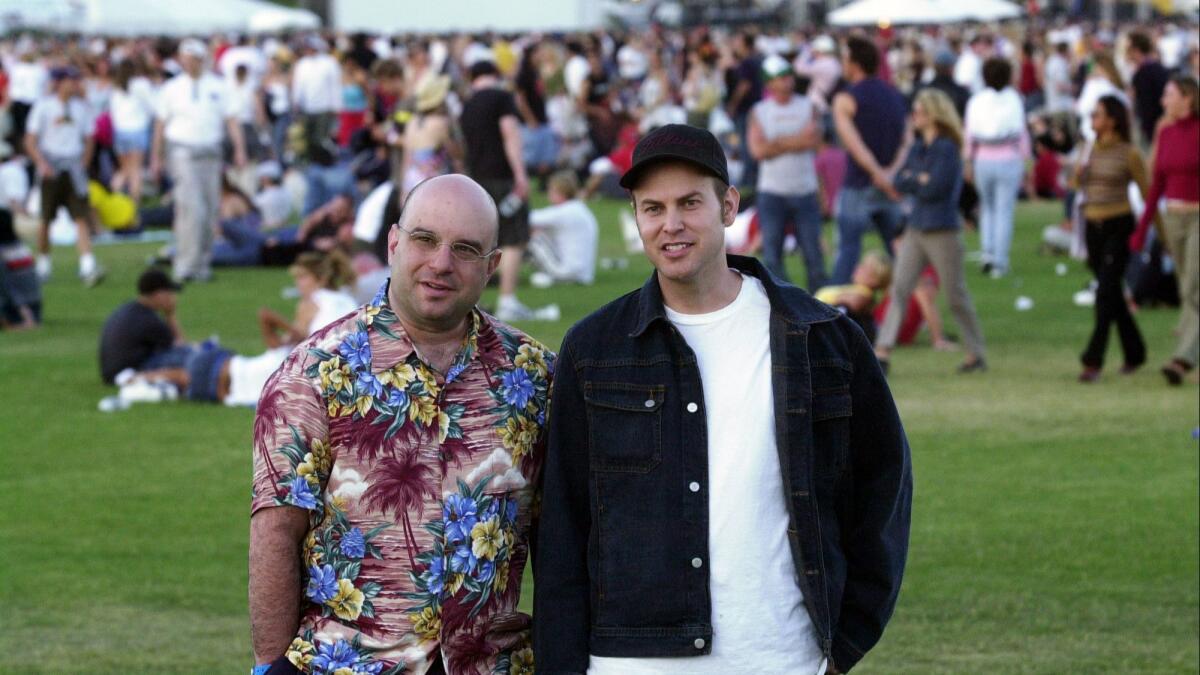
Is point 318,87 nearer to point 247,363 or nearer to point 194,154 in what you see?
point 194,154

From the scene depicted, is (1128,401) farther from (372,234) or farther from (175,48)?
(175,48)

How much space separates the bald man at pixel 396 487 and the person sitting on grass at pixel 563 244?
48.8 ft

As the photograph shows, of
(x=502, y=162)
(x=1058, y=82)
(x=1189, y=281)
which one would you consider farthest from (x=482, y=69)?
(x=1058, y=82)

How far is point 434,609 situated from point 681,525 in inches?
22.3

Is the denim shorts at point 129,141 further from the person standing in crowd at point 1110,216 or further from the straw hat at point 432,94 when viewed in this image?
the person standing in crowd at point 1110,216

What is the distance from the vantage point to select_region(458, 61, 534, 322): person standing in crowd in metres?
15.9

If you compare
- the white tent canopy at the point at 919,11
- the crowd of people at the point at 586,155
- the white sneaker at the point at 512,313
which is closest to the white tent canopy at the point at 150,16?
the crowd of people at the point at 586,155

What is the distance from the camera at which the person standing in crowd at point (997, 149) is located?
18.7m

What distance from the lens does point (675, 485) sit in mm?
3793

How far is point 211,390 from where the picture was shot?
12.8 metres

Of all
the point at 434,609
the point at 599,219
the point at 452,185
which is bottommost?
the point at 599,219

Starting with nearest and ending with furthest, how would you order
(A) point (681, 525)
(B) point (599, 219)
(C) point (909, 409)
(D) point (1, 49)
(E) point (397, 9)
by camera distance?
(A) point (681, 525) < (C) point (909, 409) < (B) point (599, 219) < (D) point (1, 49) < (E) point (397, 9)

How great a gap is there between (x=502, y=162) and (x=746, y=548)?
12.4m

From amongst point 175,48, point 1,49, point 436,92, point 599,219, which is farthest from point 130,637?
point 1,49
